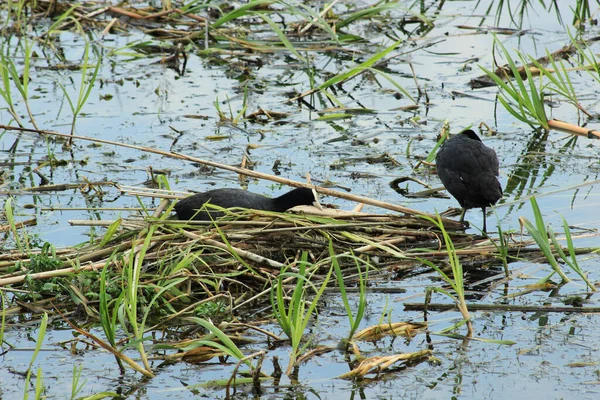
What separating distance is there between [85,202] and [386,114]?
3032 mm

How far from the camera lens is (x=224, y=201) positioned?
18.9ft

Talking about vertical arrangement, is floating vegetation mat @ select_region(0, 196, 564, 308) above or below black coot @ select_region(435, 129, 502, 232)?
below

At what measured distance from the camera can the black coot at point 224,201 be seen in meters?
5.76

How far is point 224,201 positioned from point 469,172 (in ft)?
5.18

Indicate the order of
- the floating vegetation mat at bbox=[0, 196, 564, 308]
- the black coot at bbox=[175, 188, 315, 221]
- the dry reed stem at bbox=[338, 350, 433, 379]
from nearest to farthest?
the dry reed stem at bbox=[338, 350, 433, 379] < the floating vegetation mat at bbox=[0, 196, 564, 308] < the black coot at bbox=[175, 188, 315, 221]

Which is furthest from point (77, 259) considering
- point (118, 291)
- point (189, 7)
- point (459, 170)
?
point (189, 7)

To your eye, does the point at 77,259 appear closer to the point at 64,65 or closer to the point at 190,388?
the point at 190,388

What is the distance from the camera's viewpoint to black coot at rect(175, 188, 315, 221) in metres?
5.76

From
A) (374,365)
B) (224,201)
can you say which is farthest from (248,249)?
(374,365)

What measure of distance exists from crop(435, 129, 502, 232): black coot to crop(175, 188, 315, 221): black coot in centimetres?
93

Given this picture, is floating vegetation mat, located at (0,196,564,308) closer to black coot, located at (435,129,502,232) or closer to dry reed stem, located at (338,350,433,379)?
black coot, located at (435,129,502,232)

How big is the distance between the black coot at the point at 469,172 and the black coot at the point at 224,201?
933mm

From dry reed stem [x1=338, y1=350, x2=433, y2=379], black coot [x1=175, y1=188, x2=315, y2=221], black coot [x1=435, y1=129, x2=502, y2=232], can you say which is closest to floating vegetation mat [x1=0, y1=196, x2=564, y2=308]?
black coot [x1=175, y1=188, x2=315, y2=221]

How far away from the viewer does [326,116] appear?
823 cm
